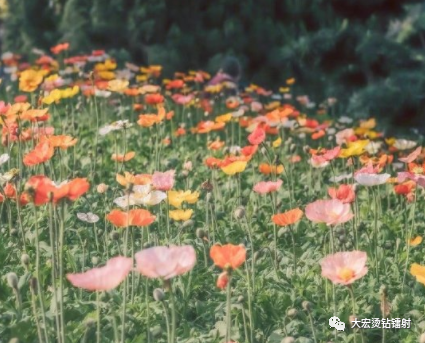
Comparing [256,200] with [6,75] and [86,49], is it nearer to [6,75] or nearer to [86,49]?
[86,49]

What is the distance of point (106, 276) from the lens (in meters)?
1.66

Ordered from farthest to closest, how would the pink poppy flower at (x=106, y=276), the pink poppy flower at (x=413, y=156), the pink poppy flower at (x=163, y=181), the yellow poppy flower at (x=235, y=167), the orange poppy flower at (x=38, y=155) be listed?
the pink poppy flower at (x=413, y=156)
the yellow poppy flower at (x=235, y=167)
the pink poppy flower at (x=163, y=181)
the orange poppy flower at (x=38, y=155)
the pink poppy flower at (x=106, y=276)

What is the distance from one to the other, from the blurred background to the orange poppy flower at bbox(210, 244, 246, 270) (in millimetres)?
4481

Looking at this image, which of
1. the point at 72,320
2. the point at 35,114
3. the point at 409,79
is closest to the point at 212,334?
the point at 72,320

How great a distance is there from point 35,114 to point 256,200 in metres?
1.10

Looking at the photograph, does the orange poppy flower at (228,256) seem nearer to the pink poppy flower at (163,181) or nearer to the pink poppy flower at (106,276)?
the pink poppy flower at (106,276)

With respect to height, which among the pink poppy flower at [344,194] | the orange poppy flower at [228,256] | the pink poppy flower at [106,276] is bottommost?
the pink poppy flower at [344,194]

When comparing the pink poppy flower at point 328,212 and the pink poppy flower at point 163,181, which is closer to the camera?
the pink poppy flower at point 328,212

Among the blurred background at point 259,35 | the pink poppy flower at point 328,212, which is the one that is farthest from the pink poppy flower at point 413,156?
the blurred background at point 259,35

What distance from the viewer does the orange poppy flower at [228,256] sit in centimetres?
179

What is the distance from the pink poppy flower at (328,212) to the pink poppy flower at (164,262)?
1.92 feet

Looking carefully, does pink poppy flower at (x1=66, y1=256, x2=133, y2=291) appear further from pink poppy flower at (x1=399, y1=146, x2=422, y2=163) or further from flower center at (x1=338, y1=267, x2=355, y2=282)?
pink poppy flower at (x1=399, y1=146, x2=422, y2=163)

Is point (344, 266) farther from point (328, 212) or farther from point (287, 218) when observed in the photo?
point (287, 218)

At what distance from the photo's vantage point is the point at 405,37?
7176 mm
